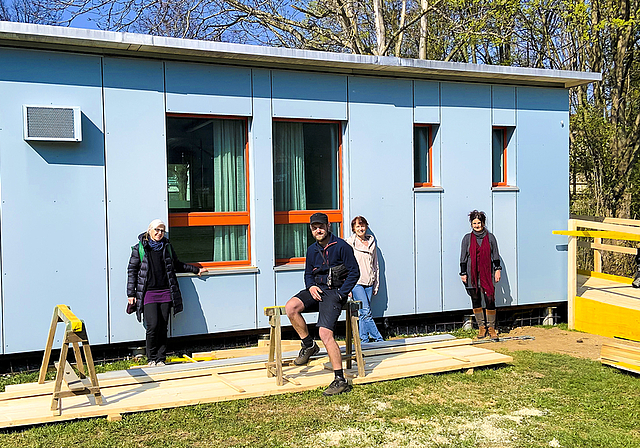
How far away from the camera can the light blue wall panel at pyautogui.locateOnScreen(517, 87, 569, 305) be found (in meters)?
10.9

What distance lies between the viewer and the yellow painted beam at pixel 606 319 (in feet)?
31.7

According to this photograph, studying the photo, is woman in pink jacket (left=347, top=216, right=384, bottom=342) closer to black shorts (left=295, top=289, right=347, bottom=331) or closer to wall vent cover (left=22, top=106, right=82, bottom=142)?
black shorts (left=295, top=289, right=347, bottom=331)

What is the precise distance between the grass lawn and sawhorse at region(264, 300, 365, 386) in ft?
0.98

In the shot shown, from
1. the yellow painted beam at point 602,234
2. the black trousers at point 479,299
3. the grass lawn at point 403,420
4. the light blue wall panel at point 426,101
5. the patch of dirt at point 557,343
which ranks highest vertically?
the light blue wall panel at point 426,101

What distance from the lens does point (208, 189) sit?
8969mm

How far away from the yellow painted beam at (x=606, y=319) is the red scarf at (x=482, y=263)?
1868mm

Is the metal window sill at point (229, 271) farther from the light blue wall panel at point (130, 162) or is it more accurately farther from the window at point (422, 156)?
the window at point (422, 156)

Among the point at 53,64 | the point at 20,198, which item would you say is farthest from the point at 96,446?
the point at 53,64

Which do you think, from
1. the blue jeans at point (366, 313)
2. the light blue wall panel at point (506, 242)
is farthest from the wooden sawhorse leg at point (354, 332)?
the light blue wall panel at point (506, 242)

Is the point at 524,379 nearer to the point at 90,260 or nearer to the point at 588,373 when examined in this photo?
the point at 588,373

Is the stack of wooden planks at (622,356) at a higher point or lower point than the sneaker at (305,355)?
lower

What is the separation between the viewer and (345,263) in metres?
7.11

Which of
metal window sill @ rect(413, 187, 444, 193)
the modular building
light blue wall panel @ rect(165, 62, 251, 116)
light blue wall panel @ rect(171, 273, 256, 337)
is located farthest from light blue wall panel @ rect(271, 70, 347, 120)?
light blue wall panel @ rect(171, 273, 256, 337)

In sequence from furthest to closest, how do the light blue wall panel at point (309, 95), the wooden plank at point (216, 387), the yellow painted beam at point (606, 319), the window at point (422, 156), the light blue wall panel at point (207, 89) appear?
the window at point (422, 156), the yellow painted beam at point (606, 319), the light blue wall panel at point (309, 95), the light blue wall panel at point (207, 89), the wooden plank at point (216, 387)
